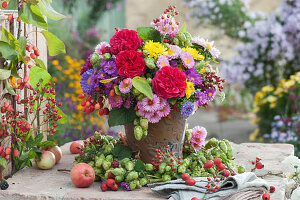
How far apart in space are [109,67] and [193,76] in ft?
1.29

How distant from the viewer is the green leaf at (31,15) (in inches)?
81.1

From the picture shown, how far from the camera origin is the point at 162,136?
2.08 meters

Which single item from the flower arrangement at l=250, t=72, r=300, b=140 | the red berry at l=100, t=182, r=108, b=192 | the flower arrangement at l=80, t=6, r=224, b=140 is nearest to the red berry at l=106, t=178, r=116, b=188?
the red berry at l=100, t=182, r=108, b=192

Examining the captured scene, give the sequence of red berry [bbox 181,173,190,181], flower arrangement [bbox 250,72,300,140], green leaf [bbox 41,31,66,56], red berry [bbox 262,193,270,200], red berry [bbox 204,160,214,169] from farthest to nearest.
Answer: flower arrangement [bbox 250,72,300,140] < green leaf [bbox 41,31,66,56] < red berry [bbox 204,160,214,169] < red berry [bbox 181,173,190,181] < red berry [bbox 262,193,270,200]

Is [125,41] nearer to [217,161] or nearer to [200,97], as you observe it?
[200,97]

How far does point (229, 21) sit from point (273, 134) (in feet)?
6.10

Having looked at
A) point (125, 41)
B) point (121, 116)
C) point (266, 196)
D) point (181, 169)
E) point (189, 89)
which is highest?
point (125, 41)

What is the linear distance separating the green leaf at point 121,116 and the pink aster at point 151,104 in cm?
9

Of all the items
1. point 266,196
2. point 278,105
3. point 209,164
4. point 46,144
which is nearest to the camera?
point 266,196

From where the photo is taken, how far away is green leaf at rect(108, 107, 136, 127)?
2012 mm

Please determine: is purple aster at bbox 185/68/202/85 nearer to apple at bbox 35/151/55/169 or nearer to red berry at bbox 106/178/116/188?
red berry at bbox 106/178/116/188

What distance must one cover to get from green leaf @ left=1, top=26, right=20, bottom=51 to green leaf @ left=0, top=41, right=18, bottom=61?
0.02 m

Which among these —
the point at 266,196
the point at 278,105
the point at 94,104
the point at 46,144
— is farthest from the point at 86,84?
the point at 278,105

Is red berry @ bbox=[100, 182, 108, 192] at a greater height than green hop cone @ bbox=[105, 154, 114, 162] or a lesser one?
lesser
